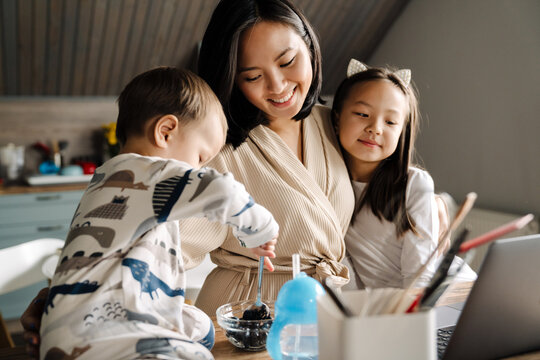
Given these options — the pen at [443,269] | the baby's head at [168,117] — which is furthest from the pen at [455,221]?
the baby's head at [168,117]

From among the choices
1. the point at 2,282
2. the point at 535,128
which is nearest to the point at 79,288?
the point at 2,282

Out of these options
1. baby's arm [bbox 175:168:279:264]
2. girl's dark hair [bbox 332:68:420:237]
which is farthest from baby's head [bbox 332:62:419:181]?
baby's arm [bbox 175:168:279:264]

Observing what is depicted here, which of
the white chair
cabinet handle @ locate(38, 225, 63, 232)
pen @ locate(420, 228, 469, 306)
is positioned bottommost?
cabinet handle @ locate(38, 225, 63, 232)

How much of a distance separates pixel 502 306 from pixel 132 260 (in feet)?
2.10

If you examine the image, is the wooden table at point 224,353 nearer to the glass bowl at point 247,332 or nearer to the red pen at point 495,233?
the glass bowl at point 247,332

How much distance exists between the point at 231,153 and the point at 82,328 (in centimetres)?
72

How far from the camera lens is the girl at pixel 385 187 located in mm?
1464

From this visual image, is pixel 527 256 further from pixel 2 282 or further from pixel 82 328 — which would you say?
pixel 2 282

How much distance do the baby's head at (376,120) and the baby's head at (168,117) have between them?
567 mm

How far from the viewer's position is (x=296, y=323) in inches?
33.1

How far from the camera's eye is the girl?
4.80 feet

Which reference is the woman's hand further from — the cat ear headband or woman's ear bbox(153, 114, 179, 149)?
the cat ear headband

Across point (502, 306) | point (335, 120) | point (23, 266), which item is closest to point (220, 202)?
point (502, 306)

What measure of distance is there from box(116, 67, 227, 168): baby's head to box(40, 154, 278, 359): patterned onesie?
109 mm
